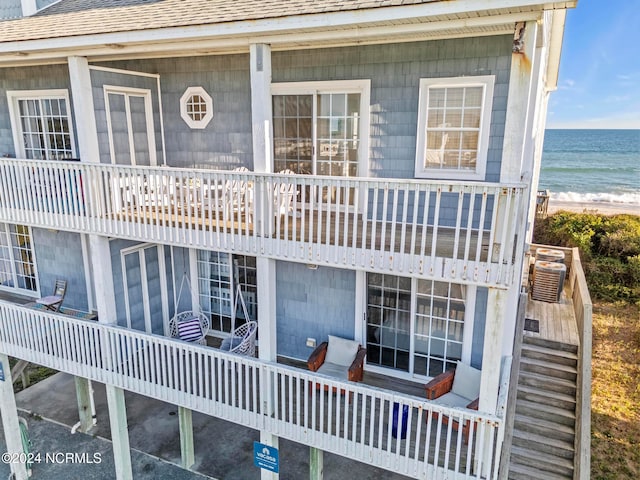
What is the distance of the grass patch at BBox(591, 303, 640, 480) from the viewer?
9.17 metres

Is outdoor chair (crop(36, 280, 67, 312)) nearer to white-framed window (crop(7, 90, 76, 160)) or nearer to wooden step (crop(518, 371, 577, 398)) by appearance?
white-framed window (crop(7, 90, 76, 160))

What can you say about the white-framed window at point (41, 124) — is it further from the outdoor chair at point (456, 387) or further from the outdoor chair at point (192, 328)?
the outdoor chair at point (456, 387)

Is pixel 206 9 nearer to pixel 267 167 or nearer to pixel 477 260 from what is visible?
pixel 267 167

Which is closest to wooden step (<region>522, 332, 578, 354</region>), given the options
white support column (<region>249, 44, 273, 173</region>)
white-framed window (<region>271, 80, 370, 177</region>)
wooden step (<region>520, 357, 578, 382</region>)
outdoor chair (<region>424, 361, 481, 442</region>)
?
wooden step (<region>520, 357, 578, 382</region>)

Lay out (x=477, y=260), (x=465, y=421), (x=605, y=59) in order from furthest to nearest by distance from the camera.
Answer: (x=605, y=59), (x=465, y=421), (x=477, y=260)

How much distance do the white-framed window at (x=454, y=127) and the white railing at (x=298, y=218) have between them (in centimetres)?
45

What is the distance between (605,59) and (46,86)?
8120cm

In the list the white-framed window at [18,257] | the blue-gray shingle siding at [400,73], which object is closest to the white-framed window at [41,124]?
the white-framed window at [18,257]

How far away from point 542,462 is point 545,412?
860 millimetres

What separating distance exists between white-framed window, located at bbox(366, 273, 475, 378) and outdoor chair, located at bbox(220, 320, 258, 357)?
7.07ft

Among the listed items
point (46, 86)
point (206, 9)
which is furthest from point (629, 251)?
point (46, 86)

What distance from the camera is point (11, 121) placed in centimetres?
939

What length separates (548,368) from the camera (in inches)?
337

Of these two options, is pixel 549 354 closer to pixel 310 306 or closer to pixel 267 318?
pixel 310 306
